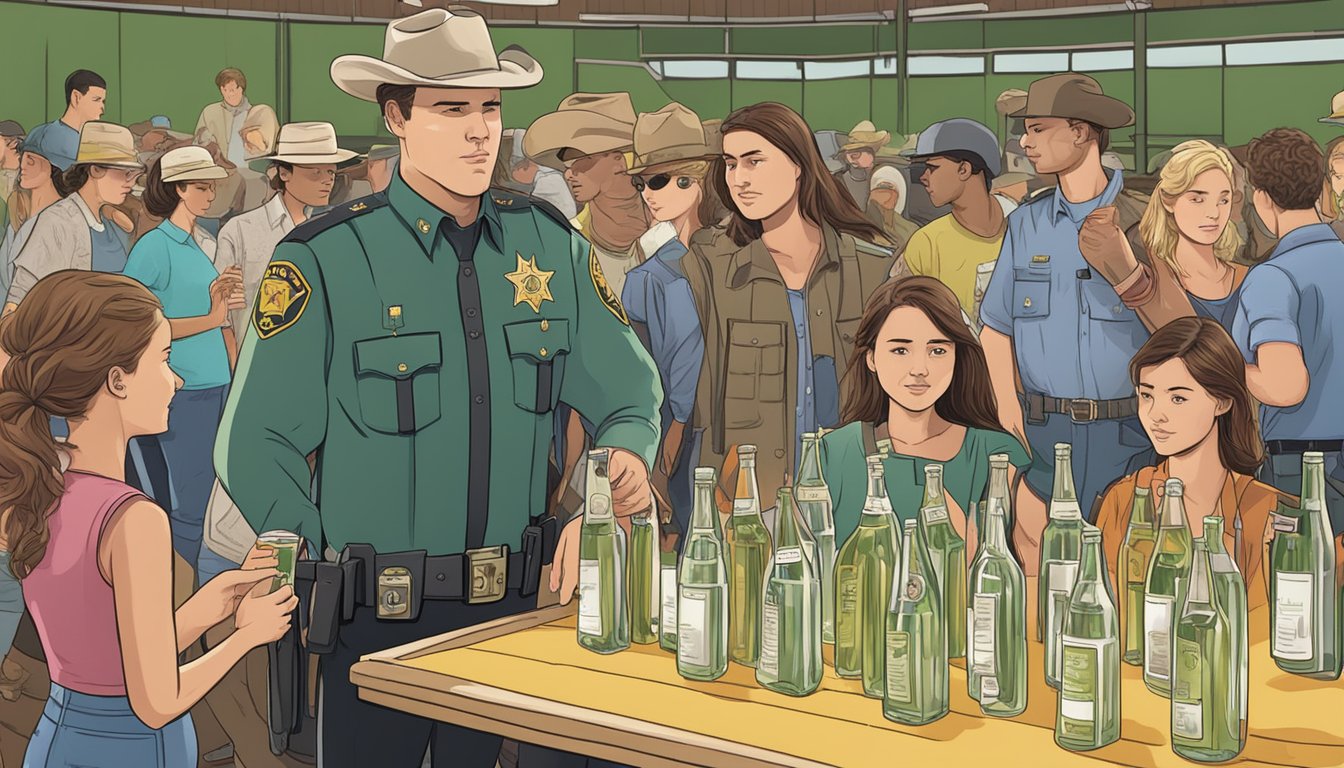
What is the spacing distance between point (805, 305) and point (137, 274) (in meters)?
2.23

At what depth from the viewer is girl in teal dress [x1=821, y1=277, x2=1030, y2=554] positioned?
2600mm

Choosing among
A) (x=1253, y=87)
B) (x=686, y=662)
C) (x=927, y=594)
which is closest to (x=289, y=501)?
(x=686, y=662)

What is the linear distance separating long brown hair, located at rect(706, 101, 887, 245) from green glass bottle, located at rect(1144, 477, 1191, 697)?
76.6 inches

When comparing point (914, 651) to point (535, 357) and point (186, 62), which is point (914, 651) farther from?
point (186, 62)

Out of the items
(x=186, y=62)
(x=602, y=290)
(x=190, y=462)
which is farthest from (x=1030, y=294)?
(x=186, y=62)

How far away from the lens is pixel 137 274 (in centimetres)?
418

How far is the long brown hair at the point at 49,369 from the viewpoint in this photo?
7.11 ft

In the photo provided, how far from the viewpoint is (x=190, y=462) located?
4.11 metres

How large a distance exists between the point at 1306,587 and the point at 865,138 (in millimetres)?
5112

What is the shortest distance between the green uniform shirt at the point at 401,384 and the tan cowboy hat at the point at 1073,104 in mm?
1794

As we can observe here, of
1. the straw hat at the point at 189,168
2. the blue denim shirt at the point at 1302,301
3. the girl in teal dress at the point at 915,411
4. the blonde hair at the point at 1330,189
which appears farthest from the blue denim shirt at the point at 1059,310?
the straw hat at the point at 189,168

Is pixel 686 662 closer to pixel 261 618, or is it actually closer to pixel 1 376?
pixel 261 618

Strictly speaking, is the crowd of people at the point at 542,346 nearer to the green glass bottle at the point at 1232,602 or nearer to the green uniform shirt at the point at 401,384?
the green uniform shirt at the point at 401,384

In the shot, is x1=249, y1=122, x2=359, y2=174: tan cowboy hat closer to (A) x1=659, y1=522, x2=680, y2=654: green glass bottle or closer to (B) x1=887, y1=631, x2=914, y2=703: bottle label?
(A) x1=659, y1=522, x2=680, y2=654: green glass bottle
